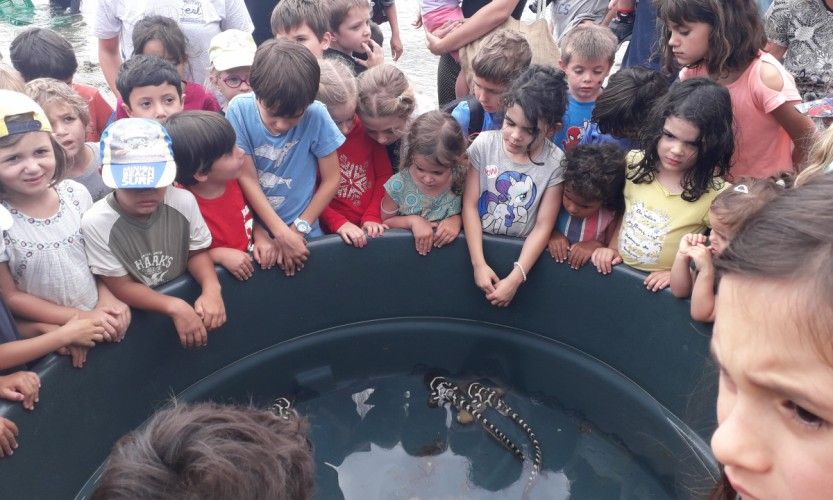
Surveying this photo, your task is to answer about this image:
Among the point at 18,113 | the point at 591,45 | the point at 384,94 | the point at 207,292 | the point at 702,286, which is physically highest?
the point at 18,113

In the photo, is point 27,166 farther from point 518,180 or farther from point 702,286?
point 702,286

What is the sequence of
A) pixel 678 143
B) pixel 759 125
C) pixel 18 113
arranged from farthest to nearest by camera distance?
pixel 759 125 < pixel 678 143 < pixel 18 113

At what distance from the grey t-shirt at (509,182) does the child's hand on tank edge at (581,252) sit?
0.73ft

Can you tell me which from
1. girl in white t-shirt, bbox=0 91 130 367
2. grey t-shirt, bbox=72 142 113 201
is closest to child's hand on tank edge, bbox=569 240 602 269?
girl in white t-shirt, bbox=0 91 130 367

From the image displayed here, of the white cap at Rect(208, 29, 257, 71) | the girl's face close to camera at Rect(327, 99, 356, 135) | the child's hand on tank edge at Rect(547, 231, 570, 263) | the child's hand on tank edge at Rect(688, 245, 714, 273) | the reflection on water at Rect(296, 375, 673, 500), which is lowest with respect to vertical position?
the reflection on water at Rect(296, 375, 673, 500)

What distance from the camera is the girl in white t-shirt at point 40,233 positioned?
7.10 feet

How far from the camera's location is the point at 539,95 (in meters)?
2.71

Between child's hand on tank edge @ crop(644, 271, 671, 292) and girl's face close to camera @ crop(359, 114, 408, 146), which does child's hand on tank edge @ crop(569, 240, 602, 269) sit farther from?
girl's face close to camera @ crop(359, 114, 408, 146)

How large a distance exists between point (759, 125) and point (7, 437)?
2.90m

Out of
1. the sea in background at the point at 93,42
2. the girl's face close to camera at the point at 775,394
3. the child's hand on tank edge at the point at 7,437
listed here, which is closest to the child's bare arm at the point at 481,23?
the sea in background at the point at 93,42

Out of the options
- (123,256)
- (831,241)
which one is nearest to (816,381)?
(831,241)

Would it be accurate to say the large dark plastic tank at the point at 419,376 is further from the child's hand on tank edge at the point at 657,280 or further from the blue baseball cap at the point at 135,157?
the blue baseball cap at the point at 135,157

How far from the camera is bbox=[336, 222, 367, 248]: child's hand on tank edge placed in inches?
119

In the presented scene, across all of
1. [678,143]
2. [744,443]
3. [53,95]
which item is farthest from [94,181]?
[744,443]
